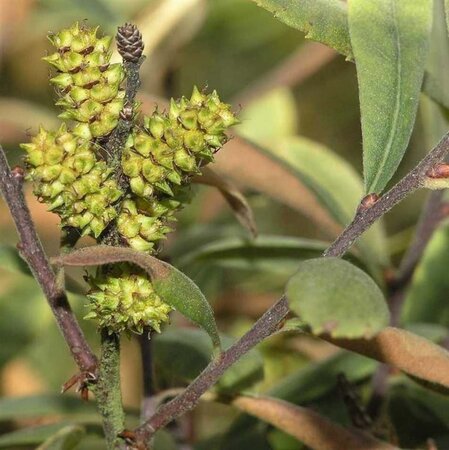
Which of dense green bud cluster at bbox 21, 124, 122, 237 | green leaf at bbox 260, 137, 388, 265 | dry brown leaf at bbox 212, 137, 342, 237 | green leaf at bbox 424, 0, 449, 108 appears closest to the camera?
dense green bud cluster at bbox 21, 124, 122, 237

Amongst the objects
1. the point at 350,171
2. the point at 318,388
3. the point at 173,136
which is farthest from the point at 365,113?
the point at 350,171

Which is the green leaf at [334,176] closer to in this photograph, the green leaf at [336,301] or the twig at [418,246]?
the twig at [418,246]

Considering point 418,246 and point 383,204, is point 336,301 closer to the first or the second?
point 383,204

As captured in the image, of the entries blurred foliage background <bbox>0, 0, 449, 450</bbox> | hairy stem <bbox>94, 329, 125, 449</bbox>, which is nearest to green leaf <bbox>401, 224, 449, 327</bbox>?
blurred foliage background <bbox>0, 0, 449, 450</bbox>

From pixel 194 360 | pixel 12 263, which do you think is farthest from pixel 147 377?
pixel 12 263

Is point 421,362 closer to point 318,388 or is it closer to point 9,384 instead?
point 318,388

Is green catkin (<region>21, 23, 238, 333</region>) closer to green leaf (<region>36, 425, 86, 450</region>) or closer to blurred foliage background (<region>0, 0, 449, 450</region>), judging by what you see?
blurred foliage background (<region>0, 0, 449, 450</region>)

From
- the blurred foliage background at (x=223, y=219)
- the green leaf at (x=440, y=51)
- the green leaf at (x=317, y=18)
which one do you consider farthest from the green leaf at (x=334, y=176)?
the green leaf at (x=317, y=18)
